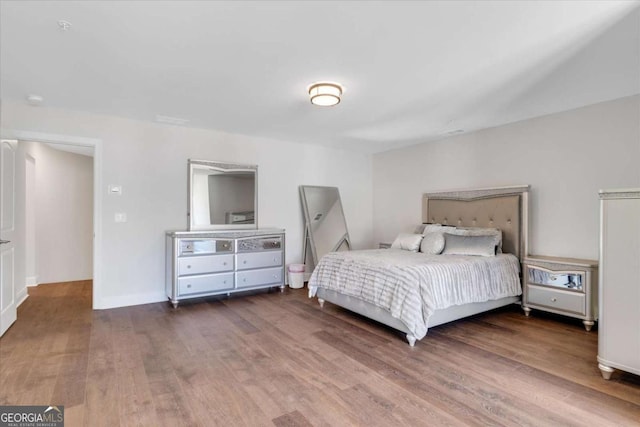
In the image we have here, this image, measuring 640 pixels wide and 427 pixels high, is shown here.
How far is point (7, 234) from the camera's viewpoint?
3.29 metres

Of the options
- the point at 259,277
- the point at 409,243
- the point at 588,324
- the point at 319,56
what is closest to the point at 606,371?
the point at 588,324

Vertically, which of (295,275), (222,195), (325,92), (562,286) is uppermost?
(325,92)

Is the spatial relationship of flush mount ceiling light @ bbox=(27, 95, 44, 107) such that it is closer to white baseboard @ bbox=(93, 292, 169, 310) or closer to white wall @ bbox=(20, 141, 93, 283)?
white wall @ bbox=(20, 141, 93, 283)

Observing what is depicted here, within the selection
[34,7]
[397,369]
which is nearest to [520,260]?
[397,369]

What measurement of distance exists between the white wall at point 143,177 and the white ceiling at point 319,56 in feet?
0.83

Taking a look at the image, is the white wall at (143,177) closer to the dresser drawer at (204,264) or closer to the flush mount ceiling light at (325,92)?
the dresser drawer at (204,264)

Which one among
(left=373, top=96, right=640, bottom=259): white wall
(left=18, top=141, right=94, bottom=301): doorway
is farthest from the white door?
(left=373, top=96, right=640, bottom=259): white wall

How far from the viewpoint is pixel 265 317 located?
3.65 metres

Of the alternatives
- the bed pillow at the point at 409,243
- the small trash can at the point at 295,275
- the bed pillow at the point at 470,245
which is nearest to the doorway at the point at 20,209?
the small trash can at the point at 295,275

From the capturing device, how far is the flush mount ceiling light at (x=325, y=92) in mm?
3020

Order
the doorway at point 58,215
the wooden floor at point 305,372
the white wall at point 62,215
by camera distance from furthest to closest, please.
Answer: the white wall at point 62,215 < the doorway at point 58,215 < the wooden floor at point 305,372

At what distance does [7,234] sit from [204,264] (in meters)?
1.95

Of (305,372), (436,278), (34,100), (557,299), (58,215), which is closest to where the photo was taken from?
(305,372)

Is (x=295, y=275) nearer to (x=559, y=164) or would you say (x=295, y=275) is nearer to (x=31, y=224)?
(x=559, y=164)
